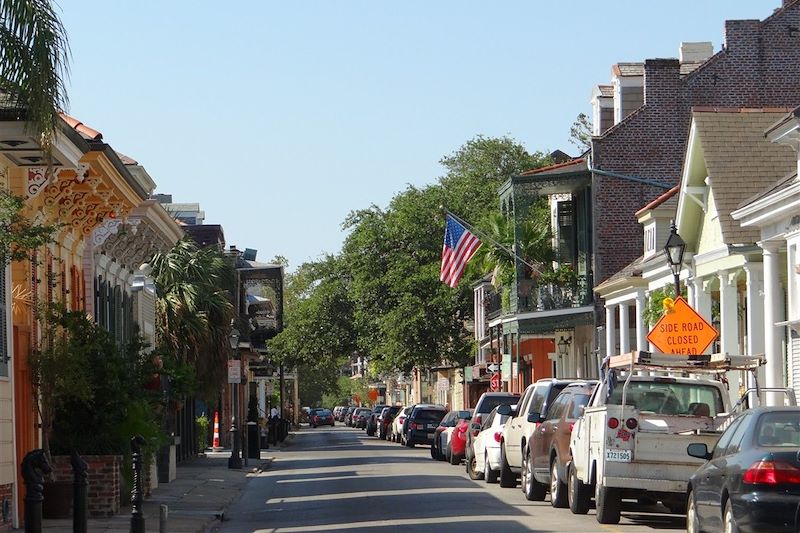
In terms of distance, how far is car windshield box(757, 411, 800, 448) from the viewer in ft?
47.6

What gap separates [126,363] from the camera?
23.9 m

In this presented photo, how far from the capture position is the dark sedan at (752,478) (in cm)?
1352

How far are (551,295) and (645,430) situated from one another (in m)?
30.8

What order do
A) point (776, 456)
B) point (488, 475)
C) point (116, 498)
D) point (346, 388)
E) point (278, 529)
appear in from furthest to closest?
point (346, 388)
point (488, 475)
point (116, 498)
point (278, 529)
point (776, 456)

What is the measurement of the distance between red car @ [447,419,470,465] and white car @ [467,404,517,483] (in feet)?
26.7

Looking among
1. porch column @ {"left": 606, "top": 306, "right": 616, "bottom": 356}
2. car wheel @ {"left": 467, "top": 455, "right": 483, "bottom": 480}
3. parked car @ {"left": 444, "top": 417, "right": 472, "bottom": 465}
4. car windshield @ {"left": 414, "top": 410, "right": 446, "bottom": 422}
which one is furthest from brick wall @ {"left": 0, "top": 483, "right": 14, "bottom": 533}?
car windshield @ {"left": 414, "top": 410, "right": 446, "bottom": 422}

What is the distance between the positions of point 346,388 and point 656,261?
486ft

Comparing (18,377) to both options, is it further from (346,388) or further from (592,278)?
(346,388)

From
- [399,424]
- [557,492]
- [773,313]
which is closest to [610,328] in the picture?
[773,313]

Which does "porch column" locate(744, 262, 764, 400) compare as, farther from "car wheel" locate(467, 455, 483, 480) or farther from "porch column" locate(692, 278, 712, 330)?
"car wheel" locate(467, 455, 483, 480)

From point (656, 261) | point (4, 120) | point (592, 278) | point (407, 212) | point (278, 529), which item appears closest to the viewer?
point (4, 120)

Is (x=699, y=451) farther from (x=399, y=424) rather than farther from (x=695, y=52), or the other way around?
(x=399, y=424)

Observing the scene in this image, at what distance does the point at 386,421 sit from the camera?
73.8 metres

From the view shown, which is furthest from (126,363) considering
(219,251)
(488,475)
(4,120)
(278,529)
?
(219,251)
